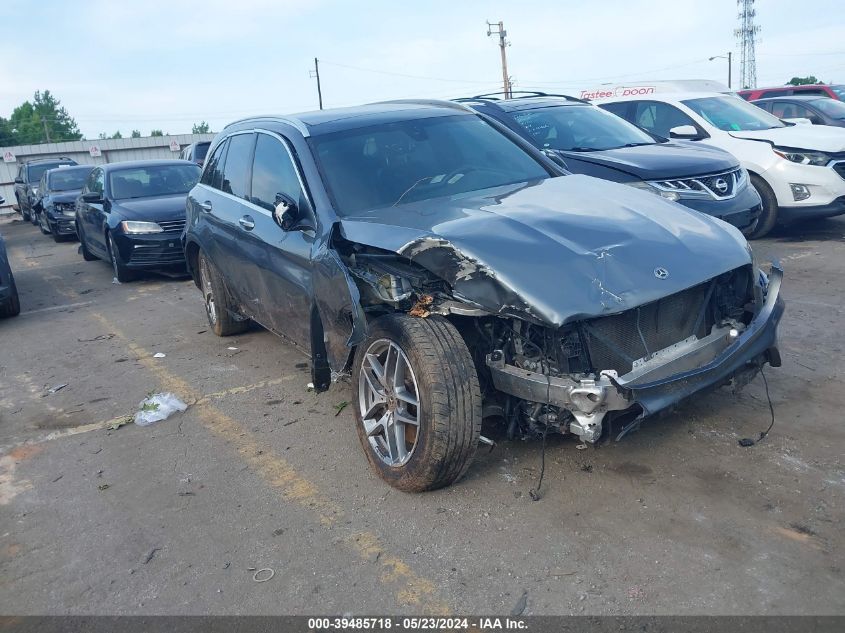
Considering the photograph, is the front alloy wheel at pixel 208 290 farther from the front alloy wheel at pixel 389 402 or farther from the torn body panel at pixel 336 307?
the front alloy wheel at pixel 389 402

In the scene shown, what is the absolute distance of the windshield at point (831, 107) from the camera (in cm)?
1334

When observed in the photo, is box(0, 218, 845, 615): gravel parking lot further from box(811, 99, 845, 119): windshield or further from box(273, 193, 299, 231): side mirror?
box(811, 99, 845, 119): windshield

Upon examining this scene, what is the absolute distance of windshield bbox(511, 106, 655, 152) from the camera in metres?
8.09

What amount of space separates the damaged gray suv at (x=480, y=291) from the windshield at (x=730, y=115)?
20.6ft

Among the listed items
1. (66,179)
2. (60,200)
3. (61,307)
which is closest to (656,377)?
(61,307)

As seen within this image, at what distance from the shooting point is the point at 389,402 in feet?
12.5

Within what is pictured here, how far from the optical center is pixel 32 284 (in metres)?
11.4

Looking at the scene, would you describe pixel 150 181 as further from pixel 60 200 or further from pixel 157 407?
pixel 157 407

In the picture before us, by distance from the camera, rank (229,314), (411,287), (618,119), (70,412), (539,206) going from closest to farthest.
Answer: (411,287)
(539,206)
(70,412)
(229,314)
(618,119)

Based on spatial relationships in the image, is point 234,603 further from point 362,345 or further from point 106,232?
point 106,232

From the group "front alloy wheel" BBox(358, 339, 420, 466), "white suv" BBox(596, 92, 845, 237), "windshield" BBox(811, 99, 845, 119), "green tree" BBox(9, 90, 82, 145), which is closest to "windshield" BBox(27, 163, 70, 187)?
"white suv" BBox(596, 92, 845, 237)

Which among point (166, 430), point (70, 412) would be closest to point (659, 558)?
point (166, 430)

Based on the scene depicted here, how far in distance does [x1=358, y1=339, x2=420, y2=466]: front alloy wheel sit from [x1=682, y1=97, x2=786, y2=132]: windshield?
26.2 ft

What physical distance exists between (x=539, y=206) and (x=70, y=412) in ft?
12.1
